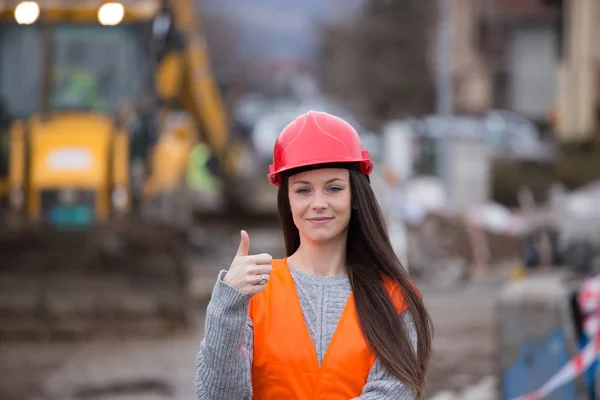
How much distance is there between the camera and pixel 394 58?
44594 millimetres

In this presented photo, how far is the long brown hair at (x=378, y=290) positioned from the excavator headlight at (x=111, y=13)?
9902mm

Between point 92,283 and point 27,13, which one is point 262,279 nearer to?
point 92,283

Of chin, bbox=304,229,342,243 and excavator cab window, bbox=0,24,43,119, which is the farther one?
excavator cab window, bbox=0,24,43,119

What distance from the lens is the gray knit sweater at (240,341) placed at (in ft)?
10.1

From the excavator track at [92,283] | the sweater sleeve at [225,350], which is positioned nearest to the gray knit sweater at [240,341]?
the sweater sleeve at [225,350]

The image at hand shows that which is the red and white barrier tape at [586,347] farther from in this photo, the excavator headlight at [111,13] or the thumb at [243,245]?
the excavator headlight at [111,13]

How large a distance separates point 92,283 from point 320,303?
826cm

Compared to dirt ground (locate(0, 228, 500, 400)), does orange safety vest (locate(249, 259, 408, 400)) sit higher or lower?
higher

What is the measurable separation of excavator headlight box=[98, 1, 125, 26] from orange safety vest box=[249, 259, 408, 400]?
10.2 m

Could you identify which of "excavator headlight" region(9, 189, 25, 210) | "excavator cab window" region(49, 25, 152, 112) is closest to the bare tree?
"excavator cab window" region(49, 25, 152, 112)

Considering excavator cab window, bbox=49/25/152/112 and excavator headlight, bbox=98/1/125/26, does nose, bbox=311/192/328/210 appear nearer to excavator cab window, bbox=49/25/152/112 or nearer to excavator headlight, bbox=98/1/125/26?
excavator cab window, bbox=49/25/152/112

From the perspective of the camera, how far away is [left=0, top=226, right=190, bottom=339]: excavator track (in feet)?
35.7

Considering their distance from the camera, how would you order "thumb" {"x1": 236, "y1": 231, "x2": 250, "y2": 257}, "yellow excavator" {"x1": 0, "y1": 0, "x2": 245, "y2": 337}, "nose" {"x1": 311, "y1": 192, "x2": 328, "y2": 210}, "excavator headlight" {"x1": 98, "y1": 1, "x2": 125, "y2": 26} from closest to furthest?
1. "thumb" {"x1": 236, "y1": 231, "x2": 250, "y2": 257}
2. "nose" {"x1": 311, "y1": 192, "x2": 328, "y2": 210}
3. "yellow excavator" {"x1": 0, "y1": 0, "x2": 245, "y2": 337}
4. "excavator headlight" {"x1": 98, "y1": 1, "x2": 125, "y2": 26}

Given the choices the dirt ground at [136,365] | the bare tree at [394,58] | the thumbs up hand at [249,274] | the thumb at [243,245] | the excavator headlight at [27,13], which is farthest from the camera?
the bare tree at [394,58]
